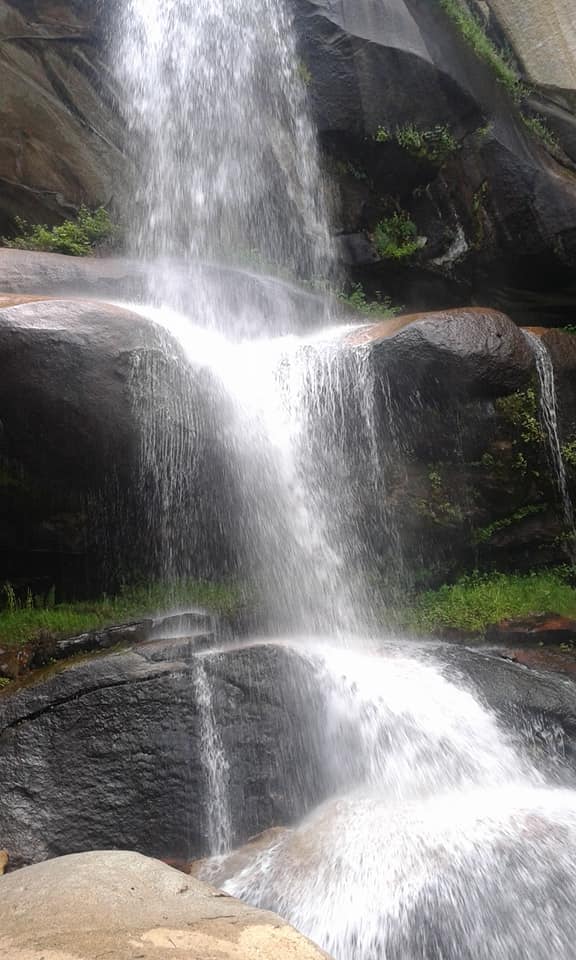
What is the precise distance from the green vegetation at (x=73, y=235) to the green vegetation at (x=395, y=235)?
4.66 m

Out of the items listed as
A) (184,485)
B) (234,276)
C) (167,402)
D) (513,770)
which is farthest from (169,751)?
(234,276)

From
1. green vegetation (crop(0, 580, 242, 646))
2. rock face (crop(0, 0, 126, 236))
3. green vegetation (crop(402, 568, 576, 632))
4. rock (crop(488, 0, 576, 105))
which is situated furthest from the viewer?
rock (crop(488, 0, 576, 105))

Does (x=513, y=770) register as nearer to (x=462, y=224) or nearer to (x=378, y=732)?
(x=378, y=732)

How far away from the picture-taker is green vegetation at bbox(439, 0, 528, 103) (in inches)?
500

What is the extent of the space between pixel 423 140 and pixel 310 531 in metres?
8.03

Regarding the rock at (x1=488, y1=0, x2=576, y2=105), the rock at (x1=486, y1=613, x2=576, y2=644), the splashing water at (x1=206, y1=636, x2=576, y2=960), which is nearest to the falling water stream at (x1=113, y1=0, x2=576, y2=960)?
the splashing water at (x1=206, y1=636, x2=576, y2=960)

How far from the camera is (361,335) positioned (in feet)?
28.1

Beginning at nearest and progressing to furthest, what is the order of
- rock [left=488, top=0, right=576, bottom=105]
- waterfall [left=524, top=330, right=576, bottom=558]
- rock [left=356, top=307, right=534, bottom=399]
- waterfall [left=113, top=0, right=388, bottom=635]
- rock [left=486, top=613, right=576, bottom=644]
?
rock [left=486, top=613, right=576, bottom=644] < waterfall [left=113, top=0, right=388, bottom=635] < rock [left=356, top=307, right=534, bottom=399] < waterfall [left=524, top=330, right=576, bottom=558] < rock [left=488, top=0, right=576, bottom=105]

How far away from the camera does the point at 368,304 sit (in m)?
12.3

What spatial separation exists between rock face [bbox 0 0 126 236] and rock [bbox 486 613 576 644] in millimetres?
9853

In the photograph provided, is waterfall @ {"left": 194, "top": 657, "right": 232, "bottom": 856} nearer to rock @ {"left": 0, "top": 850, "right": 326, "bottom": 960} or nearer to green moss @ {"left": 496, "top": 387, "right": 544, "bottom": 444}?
rock @ {"left": 0, "top": 850, "right": 326, "bottom": 960}

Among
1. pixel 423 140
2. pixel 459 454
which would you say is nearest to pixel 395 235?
pixel 423 140

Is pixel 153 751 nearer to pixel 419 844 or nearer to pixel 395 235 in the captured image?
pixel 419 844

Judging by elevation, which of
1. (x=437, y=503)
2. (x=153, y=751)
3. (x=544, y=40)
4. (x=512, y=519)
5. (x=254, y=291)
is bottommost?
(x=153, y=751)
